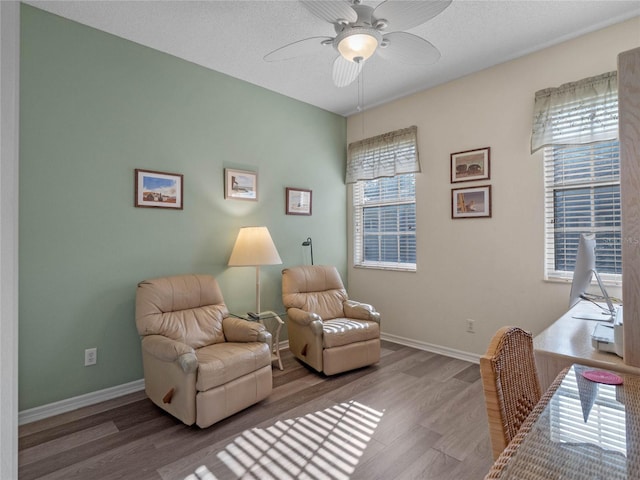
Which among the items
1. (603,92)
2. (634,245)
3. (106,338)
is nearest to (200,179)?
(106,338)

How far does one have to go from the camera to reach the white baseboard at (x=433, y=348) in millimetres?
3584

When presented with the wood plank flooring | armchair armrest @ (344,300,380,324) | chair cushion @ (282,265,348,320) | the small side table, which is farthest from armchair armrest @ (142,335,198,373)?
armchair armrest @ (344,300,380,324)

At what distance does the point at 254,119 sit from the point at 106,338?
2.54 meters

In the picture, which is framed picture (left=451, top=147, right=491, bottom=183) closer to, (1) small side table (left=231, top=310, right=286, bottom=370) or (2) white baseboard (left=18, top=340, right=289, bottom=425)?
(1) small side table (left=231, top=310, right=286, bottom=370)

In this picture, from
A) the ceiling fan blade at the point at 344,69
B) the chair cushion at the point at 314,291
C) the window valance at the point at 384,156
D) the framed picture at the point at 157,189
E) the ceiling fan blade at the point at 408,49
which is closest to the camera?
the ceiling fan blade at the point at 408,49

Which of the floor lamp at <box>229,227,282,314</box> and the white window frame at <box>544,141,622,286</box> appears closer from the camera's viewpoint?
the white window frame at <box>544,141,622,286</box>

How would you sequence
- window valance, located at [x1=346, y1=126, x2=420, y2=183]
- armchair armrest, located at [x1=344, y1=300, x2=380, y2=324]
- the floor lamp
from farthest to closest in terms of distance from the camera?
1. window valance, located at [x1=346, y1=126, x2=420, y2=183]
2. armchair armrest, located at [x1=344, y1=300, x2=380, y2=324]
3. the floor lamp

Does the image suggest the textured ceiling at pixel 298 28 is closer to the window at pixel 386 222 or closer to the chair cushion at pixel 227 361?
the window at pixel 386 222

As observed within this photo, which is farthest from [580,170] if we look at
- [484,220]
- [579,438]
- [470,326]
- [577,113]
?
[579,438]

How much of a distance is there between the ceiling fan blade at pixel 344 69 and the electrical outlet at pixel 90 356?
2823 millimetres

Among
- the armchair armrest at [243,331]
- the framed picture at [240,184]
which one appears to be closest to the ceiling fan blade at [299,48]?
the framed picture at [240,184]

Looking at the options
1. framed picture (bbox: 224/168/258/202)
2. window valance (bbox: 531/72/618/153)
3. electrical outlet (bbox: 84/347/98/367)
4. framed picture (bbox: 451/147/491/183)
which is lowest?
electrical outlet (bbox: 84/347/98/367)

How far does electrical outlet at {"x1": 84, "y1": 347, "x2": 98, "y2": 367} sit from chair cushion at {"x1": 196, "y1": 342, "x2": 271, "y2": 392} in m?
0.83

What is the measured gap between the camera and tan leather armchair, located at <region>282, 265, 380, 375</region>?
3.19 meters
